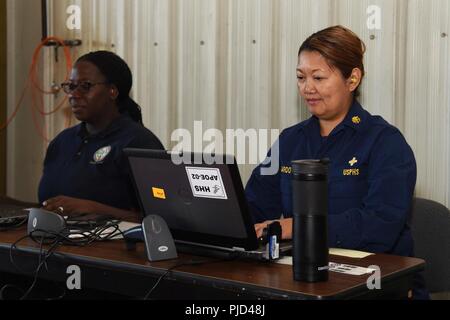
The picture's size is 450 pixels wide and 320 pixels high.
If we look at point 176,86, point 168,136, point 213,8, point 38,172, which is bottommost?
point 38,172

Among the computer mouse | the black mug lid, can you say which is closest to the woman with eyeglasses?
the computer mouse

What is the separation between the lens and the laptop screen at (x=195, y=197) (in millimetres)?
2064

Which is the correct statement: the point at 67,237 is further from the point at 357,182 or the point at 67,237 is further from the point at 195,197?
the point at 357,182

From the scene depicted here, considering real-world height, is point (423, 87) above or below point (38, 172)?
above

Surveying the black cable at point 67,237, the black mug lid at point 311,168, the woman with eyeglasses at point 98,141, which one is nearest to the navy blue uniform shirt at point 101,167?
the woman with eyeglasses at point 98,141

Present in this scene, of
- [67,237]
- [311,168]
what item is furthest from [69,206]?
[311,168]

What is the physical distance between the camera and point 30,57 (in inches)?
190

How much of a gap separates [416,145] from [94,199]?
1.53 metres

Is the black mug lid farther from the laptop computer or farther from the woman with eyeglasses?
the woman with eyeglasses

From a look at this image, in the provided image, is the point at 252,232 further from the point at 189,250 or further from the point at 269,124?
the point at 269,124

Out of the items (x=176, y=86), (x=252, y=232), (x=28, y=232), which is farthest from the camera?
(x=176, y=86)

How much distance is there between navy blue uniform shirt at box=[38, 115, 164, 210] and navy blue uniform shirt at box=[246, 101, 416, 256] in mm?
756

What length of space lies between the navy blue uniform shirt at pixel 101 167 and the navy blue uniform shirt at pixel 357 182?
756 mm
